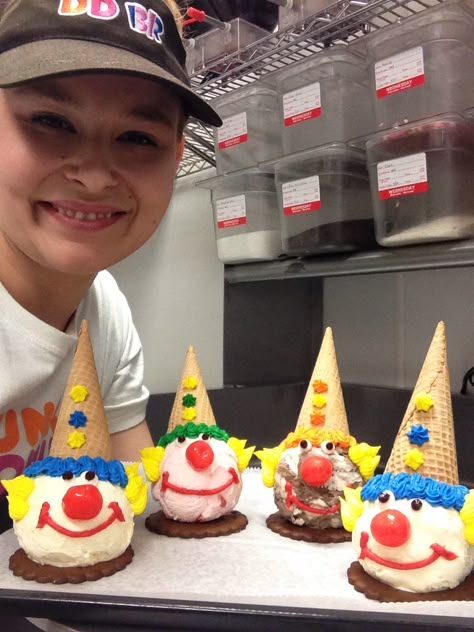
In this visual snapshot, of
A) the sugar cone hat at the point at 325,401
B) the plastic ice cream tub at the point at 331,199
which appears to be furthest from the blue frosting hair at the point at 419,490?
the plastic ice cream tub at the point at 331,199

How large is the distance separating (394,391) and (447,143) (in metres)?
0.67

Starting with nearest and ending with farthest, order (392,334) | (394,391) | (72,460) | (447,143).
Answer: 1. (72,460)
2. (447,143)
3. (394,391)
4. (392,334)

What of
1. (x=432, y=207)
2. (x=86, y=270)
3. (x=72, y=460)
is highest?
(x=432, y=207)

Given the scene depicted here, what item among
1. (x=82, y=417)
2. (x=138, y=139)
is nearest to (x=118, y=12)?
(x=138, y=139)

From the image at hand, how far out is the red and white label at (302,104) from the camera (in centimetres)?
127

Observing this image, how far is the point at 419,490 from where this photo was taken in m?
0.71

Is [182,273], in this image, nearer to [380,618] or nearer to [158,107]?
[158,107]

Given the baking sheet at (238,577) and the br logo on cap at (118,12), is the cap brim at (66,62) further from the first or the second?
the baking sheet at (238,577)

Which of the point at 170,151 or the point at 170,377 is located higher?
the point at 170,151

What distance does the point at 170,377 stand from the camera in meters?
2.02

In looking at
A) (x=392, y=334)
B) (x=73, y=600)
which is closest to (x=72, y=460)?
(x=73, y=600)

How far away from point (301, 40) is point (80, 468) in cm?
93

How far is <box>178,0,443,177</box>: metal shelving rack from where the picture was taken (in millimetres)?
1129

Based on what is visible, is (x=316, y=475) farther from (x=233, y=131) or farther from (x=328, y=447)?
(x=233, y=131)
